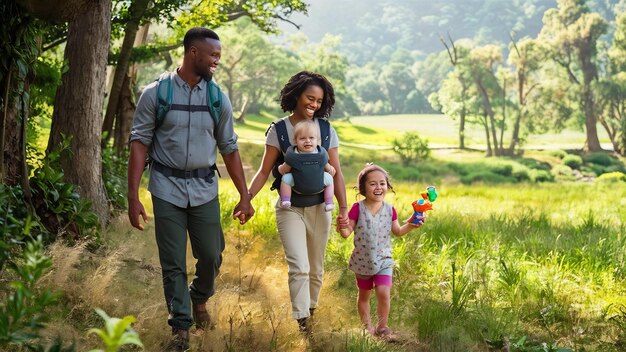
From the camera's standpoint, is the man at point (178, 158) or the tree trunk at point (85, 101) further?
the tree trunk at point (85, 101)

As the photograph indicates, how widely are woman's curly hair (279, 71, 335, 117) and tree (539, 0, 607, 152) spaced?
38141mm

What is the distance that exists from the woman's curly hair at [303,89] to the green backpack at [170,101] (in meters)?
0.51

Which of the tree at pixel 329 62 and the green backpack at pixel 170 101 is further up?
the tree at pixel 329 62

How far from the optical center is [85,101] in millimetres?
8352

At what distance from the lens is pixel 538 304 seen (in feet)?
21.9

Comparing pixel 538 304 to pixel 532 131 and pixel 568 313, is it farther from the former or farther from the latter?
pixel 532 131

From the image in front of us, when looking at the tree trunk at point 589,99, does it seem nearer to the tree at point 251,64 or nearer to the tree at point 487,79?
the tree at point 487,79

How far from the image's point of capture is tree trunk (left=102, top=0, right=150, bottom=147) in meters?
11.1

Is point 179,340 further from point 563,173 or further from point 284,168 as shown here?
point 563,173

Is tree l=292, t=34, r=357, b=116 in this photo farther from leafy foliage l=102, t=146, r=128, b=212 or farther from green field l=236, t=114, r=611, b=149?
leafy foliage l=102, t=146, r=128, b=212

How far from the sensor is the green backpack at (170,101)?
4.65 metres

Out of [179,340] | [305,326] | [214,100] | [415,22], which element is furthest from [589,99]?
[415,22]

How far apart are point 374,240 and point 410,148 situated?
35420mm

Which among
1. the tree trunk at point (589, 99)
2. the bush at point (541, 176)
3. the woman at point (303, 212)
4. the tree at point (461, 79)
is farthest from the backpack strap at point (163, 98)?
the tree at point (461, 79)
